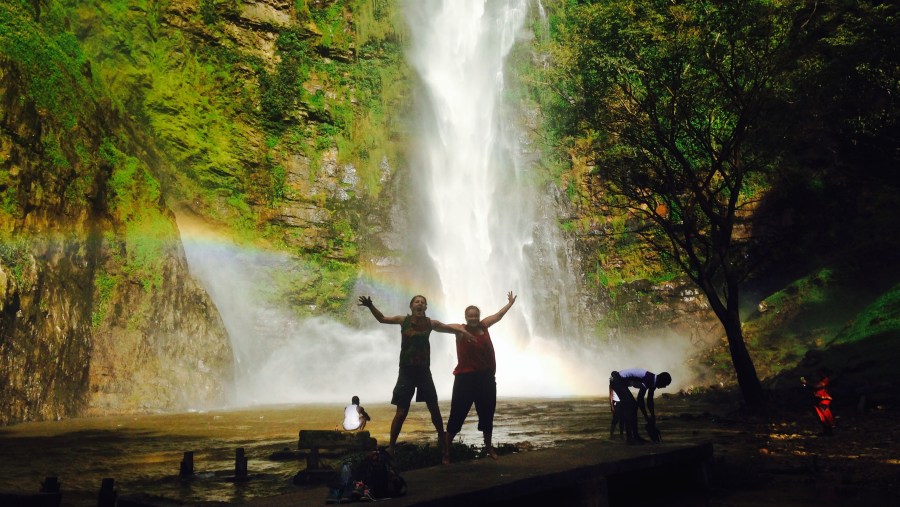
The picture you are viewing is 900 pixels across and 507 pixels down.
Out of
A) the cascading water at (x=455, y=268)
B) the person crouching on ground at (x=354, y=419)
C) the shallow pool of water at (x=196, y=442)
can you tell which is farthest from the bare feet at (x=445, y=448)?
the cascading water at (x=455, y=268)

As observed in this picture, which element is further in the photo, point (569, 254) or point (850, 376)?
point (569, 254)

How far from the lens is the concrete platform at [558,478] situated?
15.5ft

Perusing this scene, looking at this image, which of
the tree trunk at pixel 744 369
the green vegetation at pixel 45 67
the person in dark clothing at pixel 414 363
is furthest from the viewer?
the green vegetation at pixel 45 67

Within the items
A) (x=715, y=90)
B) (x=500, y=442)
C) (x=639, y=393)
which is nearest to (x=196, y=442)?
(x=500, y=442)

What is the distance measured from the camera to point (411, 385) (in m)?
7.09

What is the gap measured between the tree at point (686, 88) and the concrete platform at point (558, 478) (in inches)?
340

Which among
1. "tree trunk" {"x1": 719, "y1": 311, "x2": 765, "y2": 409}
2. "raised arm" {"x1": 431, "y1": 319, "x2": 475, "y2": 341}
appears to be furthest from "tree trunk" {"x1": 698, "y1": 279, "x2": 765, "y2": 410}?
"raised arm" {"x1": 431, "y1": 319, "x2": 475, "y2": 341}

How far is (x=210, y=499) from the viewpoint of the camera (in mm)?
6316

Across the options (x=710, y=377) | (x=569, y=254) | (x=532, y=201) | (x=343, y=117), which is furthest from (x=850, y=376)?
(x=343, y=117)

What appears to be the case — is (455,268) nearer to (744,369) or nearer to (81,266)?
(81,266)

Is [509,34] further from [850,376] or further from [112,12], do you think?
[850,376]

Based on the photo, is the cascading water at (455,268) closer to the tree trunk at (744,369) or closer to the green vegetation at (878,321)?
the green vegetation at (878,321)

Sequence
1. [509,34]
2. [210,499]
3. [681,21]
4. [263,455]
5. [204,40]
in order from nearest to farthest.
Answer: [210,499] < [263,455] < [681,21] < [204,40] < [509,34]

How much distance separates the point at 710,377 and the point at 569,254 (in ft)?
42.3
